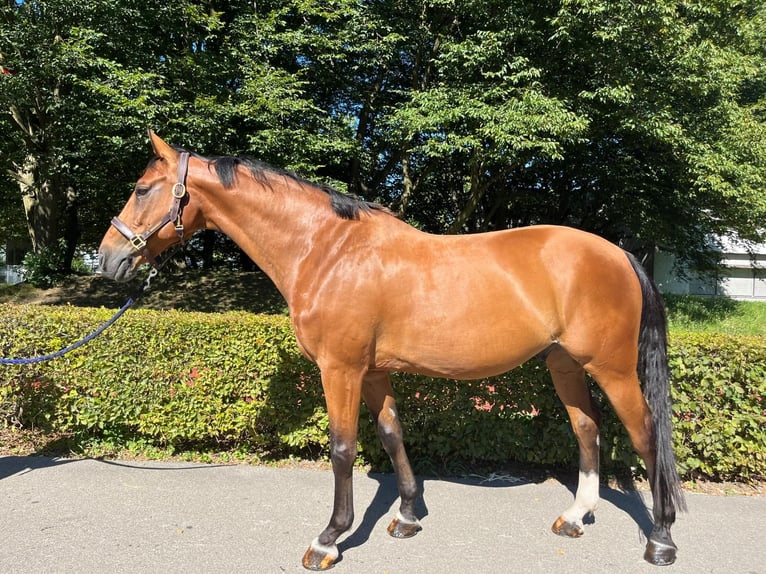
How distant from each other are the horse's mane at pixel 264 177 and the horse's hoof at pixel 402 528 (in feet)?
6.54

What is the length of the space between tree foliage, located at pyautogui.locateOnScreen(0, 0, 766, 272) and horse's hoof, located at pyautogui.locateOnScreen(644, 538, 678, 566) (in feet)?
22.2

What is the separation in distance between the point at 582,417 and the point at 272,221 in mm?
2488

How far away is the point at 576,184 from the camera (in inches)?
637

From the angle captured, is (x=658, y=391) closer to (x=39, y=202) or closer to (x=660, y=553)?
(x=660, y=553)

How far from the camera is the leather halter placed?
9.22ft

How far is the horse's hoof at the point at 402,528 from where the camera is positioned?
3.10 metres

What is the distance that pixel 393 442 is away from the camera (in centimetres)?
315

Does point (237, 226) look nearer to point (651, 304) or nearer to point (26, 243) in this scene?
point (651, 304)

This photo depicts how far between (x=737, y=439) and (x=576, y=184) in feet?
45.1

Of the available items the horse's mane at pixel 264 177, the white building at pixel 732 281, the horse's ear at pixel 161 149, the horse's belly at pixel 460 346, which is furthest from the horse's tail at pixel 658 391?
the white building at pixel 732 281

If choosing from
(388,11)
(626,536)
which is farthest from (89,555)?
(388,11)

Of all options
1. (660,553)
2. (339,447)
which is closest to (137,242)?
(339,447)

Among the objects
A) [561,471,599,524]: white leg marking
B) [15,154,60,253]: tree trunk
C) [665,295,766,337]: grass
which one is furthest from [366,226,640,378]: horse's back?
[15,154,60,253]: tree trunk

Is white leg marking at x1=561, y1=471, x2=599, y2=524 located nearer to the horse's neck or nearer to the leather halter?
the horse's neck
